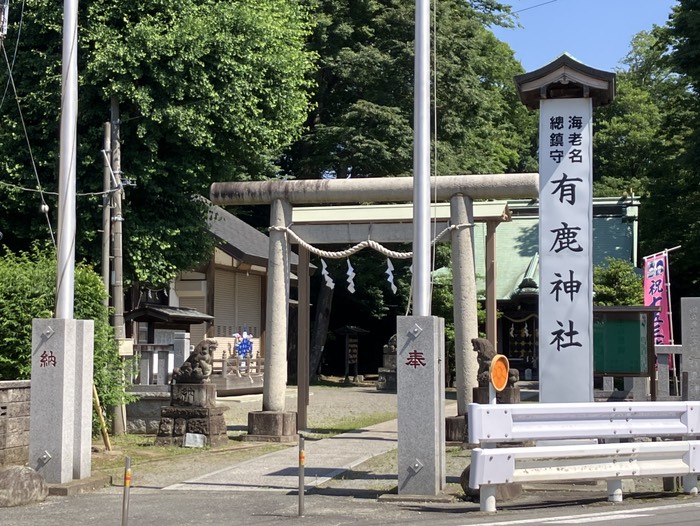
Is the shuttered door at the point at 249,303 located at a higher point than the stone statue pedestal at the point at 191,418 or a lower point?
higher

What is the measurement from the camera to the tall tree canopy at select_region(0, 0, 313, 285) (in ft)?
90.2

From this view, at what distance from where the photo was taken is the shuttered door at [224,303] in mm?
39312

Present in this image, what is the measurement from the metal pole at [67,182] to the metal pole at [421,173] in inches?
198

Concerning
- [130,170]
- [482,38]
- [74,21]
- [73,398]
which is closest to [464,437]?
[73,398]

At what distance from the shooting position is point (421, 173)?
1374cm

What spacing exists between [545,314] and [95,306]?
10.2m

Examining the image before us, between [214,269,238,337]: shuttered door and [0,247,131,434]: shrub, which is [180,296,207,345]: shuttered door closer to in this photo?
[214,269,238,337]: shuttered door

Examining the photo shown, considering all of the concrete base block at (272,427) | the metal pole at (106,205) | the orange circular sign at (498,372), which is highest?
the metal pole at (106,205)

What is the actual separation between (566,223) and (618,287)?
23.1 metres

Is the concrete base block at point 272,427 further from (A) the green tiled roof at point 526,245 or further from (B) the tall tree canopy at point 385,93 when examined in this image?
(A) the green tiled roof at point 526,245

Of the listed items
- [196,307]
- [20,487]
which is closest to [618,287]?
[196,307]

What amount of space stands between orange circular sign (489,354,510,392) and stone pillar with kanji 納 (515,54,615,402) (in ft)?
6.69

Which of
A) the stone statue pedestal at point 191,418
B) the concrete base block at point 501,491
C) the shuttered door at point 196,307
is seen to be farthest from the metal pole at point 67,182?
the shuttered door at point 196,307

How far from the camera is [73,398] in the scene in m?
14.6
